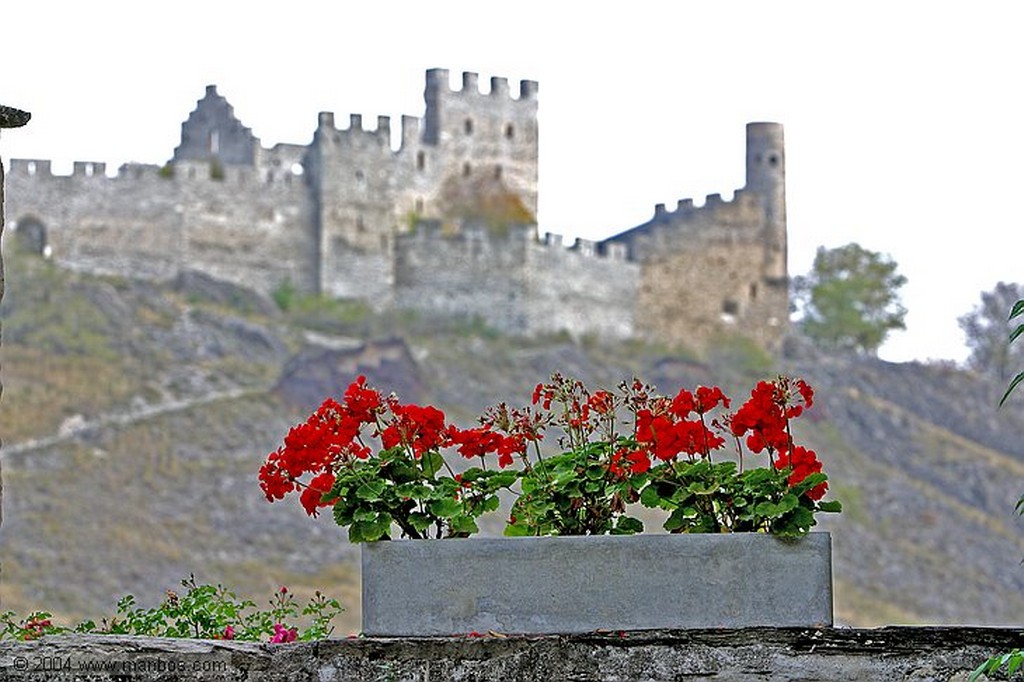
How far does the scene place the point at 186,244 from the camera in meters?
57.5

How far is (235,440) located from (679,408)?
49.4 meters

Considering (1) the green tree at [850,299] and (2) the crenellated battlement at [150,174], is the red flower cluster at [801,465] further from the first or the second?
(1) the green tree at [850,299]

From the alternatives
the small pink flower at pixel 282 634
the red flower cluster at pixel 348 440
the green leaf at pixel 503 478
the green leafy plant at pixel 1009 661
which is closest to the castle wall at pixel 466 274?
the small pink flower at pixel 282 634

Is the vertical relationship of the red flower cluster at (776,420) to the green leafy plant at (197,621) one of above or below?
above

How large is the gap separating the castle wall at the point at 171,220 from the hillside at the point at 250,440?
0.57 meters

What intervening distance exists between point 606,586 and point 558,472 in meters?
0.46

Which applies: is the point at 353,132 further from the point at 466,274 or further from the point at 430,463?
the point at 430,463

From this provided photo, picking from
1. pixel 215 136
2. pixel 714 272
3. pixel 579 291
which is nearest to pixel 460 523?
pixel 579 291

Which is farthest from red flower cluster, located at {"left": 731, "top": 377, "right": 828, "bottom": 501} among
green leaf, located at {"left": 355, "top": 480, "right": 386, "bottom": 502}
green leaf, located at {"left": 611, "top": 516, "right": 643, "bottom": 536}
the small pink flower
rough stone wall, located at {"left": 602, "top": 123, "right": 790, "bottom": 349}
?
rough stone wall, located at {"left": 602, "top": 123, "right": 790, "bottom": 349}

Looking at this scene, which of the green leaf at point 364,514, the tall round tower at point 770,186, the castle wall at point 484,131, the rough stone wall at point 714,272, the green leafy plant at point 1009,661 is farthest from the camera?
the tall round tower at point 770,186

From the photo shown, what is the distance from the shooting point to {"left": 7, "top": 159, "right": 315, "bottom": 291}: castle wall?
56.7 m

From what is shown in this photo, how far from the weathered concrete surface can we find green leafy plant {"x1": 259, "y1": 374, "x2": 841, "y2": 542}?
1.00 ft

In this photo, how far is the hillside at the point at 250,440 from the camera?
50281 mm

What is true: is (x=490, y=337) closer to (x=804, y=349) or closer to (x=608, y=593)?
(x=804, y=349)
